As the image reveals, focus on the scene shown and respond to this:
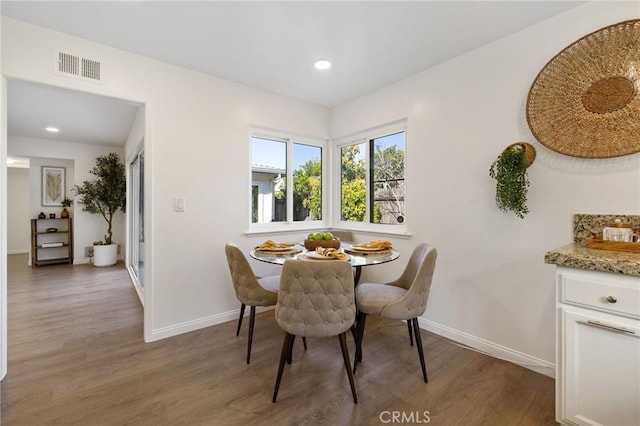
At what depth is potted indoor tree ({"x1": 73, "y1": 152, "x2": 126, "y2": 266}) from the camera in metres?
5.54

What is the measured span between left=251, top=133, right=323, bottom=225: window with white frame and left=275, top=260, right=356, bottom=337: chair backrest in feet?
5.77

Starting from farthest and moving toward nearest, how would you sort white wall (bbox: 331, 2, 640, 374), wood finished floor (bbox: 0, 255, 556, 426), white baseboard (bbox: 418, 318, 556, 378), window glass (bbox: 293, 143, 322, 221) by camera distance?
window glass (bbox: 293, 143, 322, 221) < white baseboard (bbox: 418, 318, 556, 378) < white wall (bbox: 331, 2, 640, 374) < wood finished floor (bbox: 0, 255, 556, 426)

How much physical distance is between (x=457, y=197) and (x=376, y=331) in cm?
144

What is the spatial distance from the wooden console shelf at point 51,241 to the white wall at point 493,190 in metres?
6.71

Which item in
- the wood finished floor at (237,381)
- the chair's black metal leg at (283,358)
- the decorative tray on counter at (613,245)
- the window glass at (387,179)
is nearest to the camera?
the decorative tray on counter at (613,245)

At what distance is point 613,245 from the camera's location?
62.1 inches

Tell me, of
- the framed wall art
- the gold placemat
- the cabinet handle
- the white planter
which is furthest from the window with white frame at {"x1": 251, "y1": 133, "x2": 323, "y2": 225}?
the framed wall art

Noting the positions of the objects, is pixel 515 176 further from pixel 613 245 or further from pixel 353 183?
pixel 353 183

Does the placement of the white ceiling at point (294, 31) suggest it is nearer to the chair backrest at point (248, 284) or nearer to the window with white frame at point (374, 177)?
the window with white frame at point (374, 177)

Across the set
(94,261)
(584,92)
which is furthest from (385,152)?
(94,261)

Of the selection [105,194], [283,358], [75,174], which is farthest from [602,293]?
[75,174]

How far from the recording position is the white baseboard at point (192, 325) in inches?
100

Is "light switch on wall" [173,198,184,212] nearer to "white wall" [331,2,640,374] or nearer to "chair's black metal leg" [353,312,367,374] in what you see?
"chair's black metal leg" [353,312,367,374]

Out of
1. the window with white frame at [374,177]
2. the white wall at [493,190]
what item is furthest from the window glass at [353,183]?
the white wall at [493,190]
